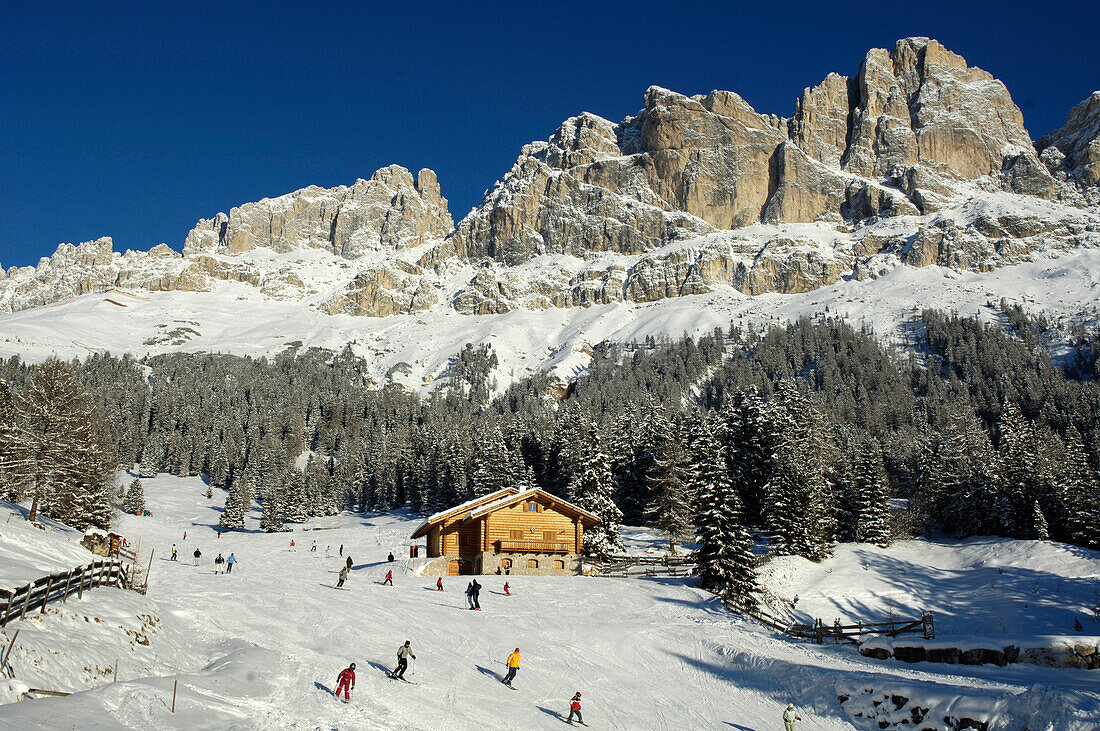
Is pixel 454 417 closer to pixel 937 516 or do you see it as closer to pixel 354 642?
pixel 937 516

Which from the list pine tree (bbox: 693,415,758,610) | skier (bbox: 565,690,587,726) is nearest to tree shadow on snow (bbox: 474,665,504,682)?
skier (bbox: 565,690,587,726)

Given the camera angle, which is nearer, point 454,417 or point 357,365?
point 454,417

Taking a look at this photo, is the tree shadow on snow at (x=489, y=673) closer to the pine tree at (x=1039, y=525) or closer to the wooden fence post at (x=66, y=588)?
the wooden fence post at (x=66, y=588)

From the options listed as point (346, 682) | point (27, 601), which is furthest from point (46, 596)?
point (346, 682)

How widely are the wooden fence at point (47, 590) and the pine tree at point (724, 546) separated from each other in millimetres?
26759

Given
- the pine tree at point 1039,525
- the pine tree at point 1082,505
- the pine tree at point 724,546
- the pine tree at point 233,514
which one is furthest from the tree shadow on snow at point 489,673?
the pine tree at point 233,514

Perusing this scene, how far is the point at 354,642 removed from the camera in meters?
24.0

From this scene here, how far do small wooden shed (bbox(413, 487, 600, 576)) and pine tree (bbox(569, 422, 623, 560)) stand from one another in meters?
1.20

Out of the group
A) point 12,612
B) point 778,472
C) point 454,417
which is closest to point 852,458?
point 778,472

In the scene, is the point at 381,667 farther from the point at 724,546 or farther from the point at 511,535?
the point at 511,535

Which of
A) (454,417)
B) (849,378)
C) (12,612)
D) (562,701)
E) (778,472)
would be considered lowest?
(562,701)

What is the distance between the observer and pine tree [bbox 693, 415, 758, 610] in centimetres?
3547

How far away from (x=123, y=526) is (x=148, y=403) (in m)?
78.0

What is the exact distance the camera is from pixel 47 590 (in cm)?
1653
